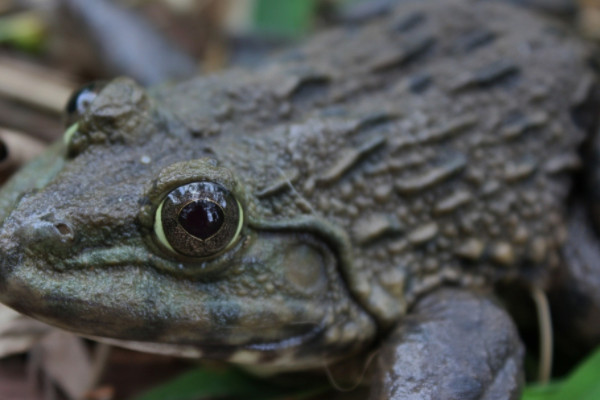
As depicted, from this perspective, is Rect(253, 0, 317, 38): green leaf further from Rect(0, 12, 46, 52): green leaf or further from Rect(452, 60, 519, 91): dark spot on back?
Rect(452, 60, 519, 91): dark spot on back

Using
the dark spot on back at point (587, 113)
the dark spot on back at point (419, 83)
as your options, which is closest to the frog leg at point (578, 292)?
the dark spot on back at point (587, 113)

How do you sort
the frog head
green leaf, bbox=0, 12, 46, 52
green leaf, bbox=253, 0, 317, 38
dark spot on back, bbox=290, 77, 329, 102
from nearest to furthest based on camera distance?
the frog head, dark spot on back, bbox=290, 77, 329, 102, green leaf, bbox=0, 12, 46, 52, green leaf, bbox=253, 0, 317, 38

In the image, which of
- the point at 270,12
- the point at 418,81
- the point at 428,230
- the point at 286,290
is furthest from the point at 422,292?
the point at 270,12

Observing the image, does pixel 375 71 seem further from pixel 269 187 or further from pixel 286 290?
pixel 286 290

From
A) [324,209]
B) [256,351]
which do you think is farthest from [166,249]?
[324,209]

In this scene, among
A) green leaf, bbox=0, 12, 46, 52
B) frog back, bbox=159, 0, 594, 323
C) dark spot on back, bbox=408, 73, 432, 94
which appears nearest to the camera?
frog back, bbox=159, 0, 594, 323

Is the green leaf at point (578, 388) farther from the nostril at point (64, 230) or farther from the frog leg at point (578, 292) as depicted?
the nostril at point (64, 230)

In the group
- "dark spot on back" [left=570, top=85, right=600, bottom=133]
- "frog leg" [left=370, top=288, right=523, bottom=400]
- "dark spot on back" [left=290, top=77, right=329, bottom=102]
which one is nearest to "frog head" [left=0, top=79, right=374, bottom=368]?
"frog leg" [left=370, top=288, right=523, bottom=400]
